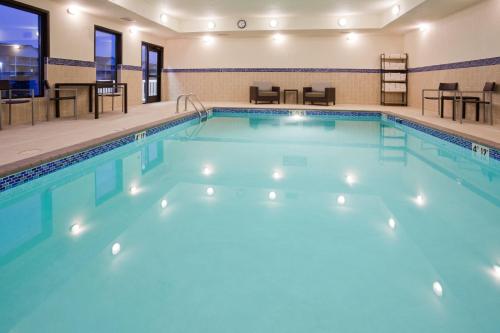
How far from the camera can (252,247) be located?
2172mm

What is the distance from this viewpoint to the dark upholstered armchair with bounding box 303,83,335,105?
10828 mm

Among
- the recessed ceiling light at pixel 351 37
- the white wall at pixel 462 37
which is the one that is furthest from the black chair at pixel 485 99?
the recessed ceiling light at pixel 351 37

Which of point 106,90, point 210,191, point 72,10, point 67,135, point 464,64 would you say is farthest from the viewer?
point 106,90

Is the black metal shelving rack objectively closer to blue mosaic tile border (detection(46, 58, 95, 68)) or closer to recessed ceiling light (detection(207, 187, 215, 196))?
blue mosaic tile border (detection(46, 58, 95, 68))

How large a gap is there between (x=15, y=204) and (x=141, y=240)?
1.27 metres

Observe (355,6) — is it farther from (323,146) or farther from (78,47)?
(78,47)

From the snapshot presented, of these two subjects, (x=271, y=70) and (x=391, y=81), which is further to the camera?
(x=271, y=70)

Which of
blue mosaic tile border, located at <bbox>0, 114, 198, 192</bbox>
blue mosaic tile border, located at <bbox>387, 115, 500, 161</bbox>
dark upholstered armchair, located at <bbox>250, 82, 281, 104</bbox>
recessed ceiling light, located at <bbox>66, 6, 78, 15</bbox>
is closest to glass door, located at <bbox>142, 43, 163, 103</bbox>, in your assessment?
dark upholstered armchair, located at <bbox>250, 82, 281, 104</bbox>

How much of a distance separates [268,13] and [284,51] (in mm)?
2127

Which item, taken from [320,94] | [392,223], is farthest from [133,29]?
[392,223]

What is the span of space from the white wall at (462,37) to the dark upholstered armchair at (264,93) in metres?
3.57

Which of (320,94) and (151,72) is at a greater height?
(151,72)

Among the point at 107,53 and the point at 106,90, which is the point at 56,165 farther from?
the point at 107,53

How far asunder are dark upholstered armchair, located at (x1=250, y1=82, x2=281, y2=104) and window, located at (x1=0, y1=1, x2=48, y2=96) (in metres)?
5.59
